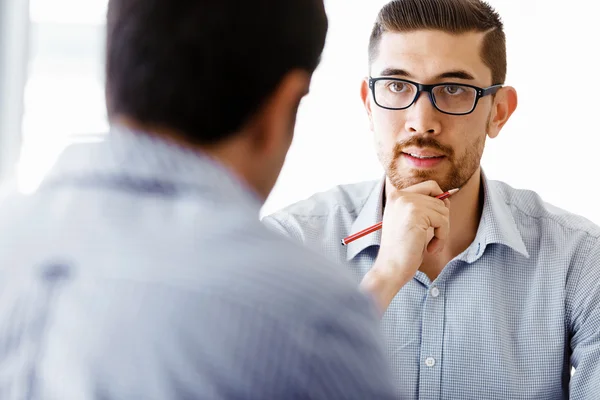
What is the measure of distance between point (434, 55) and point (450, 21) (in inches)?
4.1

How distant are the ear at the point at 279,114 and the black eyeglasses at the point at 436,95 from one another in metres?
1.09

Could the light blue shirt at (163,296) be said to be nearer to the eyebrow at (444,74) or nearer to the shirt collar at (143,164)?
the shirt collar at (143,164)

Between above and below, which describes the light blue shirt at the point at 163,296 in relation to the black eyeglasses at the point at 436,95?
below

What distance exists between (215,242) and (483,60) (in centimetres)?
137

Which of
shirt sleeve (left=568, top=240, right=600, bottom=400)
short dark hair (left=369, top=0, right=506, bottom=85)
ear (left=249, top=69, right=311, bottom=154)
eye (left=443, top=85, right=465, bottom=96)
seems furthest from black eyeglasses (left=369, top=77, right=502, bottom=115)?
ear (left=249, top=69, right=311, bottom=154)

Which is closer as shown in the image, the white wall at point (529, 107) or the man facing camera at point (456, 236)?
the man facing camera at point (456, 236)

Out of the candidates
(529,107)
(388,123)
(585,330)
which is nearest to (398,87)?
(388,123)

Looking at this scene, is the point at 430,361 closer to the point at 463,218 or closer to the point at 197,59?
the point at 463,218

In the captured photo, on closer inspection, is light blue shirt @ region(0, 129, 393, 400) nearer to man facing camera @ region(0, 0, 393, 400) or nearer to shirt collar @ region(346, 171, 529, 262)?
man facing camera @ region(0, 0, 393, 400)

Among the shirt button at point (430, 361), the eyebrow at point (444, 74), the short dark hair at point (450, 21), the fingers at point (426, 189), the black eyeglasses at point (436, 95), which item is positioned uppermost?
the short dark hair at point (450, 21)

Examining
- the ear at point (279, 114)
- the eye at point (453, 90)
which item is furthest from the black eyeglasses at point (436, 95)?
the ear at point (279, 114)

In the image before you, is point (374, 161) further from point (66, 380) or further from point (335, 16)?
point (66, 380)

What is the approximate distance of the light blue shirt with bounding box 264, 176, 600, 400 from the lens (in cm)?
157

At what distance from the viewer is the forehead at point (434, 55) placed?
174cm
